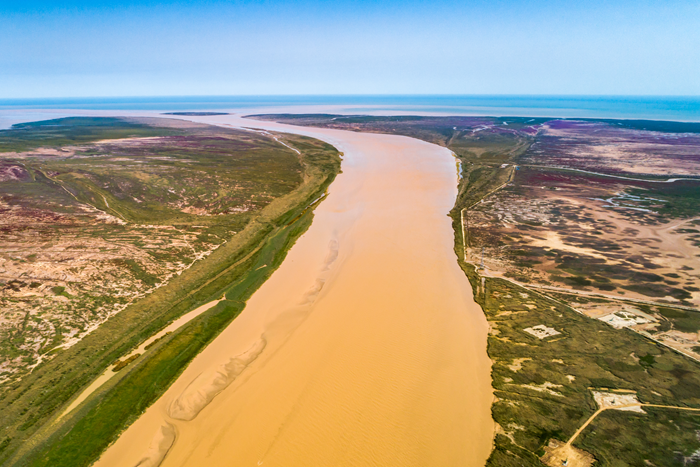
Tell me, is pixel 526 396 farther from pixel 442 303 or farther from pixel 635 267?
pixel 635 267

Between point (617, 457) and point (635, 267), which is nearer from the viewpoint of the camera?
point (617, 457)

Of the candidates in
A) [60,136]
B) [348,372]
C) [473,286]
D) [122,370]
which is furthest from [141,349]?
[60,136]

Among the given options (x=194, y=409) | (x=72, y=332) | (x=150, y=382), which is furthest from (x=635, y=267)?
(x=72, y=332)

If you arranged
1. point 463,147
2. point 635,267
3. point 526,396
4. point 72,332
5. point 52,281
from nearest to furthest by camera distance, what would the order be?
point 526,396
point 72,332
point 52,281
point 635,267
point 463,147

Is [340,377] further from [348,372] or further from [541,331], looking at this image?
[541,331]

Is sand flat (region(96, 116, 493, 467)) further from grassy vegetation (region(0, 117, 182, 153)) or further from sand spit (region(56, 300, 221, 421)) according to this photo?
grassy vegetation (region(0, 117, 182, 153))

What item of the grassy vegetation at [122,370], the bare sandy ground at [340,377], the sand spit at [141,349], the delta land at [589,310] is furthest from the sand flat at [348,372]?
the sand spit at [141,349]
